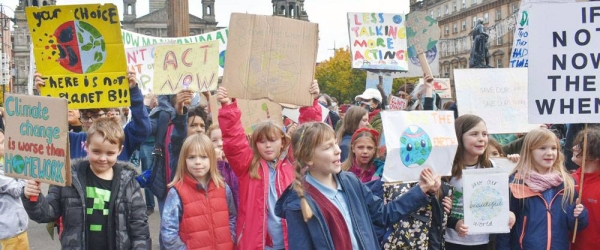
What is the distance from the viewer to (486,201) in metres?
4.21

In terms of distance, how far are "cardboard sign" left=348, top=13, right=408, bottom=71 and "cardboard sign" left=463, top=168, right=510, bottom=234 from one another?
4.33 metres

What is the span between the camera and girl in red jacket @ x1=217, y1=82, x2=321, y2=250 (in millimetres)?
4480

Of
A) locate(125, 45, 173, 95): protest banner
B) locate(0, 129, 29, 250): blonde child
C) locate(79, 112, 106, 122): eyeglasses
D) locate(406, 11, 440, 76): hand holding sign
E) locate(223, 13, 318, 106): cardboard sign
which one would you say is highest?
locate(406, 11, 440, 76): hand holding sign

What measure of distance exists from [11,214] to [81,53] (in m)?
1.40

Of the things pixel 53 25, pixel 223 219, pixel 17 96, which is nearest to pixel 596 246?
pixel 223 219

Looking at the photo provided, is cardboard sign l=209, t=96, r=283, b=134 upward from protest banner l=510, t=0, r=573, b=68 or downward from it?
downward

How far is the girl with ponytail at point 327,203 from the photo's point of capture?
3.49 metres

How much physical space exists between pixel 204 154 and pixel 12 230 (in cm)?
182

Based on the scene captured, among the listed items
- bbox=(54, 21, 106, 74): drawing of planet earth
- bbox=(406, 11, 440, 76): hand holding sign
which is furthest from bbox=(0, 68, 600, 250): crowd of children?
bbox=(406, 11, 440, 76): hand holding sign

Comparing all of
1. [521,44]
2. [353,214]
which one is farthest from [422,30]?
[353,214]

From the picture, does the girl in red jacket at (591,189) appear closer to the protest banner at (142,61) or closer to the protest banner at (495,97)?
the protest banner at (495,97)

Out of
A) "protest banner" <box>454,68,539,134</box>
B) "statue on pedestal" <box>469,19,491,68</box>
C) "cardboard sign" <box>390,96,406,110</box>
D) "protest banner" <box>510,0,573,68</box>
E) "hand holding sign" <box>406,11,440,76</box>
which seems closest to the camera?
"protest banner" <box>454,68,539,134</box>

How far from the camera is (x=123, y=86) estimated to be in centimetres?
504

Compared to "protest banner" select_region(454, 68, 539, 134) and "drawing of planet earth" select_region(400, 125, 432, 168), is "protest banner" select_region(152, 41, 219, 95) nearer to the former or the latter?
"protest banner" select_region(454, 68, 539, 134)
